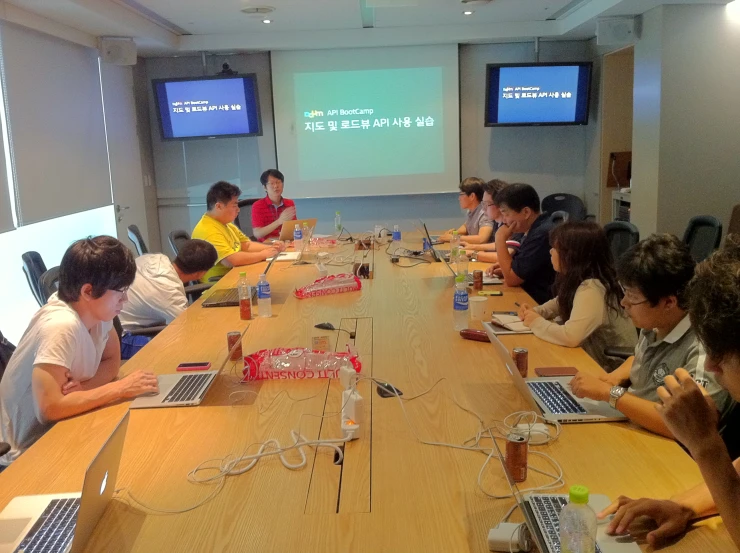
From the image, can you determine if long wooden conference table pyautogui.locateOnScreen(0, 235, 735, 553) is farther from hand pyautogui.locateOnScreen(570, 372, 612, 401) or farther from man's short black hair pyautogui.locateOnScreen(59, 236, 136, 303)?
man's short black hair pyautogui.locateOnScreen(59, 236, 136, 303)

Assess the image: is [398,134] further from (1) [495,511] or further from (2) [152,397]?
(1) [495,511]

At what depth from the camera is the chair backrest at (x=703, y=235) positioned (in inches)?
159

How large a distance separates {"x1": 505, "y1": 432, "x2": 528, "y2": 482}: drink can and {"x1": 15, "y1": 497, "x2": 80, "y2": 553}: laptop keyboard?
3.08 feet

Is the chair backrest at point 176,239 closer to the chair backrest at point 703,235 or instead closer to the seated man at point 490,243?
the seated man at point 490,243

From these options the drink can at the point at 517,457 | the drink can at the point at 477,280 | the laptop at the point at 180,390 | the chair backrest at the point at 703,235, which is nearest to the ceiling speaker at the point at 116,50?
the drink can at the point at 477,280

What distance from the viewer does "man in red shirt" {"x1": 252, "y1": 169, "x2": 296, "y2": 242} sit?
20.1 ft

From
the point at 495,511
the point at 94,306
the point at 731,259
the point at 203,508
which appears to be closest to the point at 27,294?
the point at 94,306

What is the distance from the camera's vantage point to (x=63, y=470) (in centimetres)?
173

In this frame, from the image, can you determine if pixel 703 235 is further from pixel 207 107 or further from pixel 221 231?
pixel 207 107

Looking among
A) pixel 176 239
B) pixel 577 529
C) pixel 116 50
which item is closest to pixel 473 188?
pixel 176 239

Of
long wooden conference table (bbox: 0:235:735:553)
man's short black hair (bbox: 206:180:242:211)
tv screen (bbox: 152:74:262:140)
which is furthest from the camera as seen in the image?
tv screen (bbox: 152:74:262:140)

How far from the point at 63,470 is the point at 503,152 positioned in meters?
6.39

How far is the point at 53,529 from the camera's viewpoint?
146 cm

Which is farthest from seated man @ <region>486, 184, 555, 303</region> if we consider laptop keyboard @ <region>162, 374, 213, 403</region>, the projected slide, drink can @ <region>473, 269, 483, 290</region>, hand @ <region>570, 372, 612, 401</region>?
the projected slide
